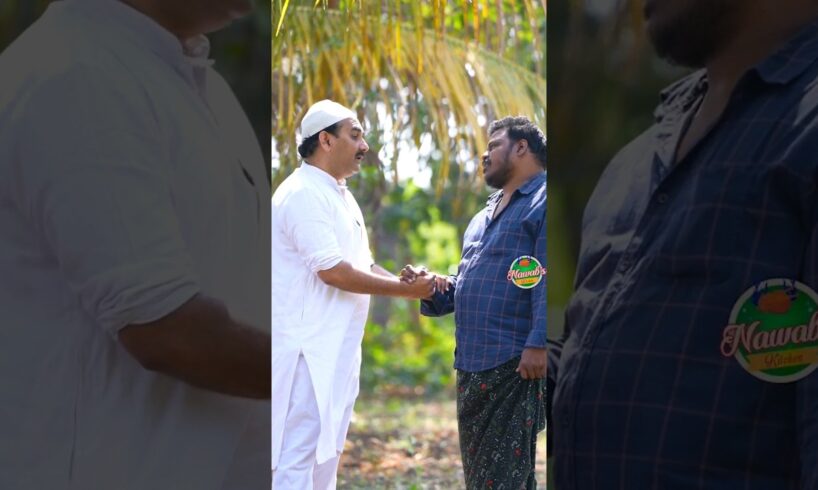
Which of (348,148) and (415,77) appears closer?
(348,148)

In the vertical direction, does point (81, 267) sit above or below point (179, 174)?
below

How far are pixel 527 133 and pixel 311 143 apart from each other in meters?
0.61

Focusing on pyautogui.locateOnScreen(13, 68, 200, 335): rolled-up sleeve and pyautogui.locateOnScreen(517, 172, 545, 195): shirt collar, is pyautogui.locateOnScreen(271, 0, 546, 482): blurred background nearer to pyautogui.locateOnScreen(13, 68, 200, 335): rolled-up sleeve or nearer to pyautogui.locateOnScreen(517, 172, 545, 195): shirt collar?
pyautogui.locateOnScreen(517, 172, 545, 195): shirt collar

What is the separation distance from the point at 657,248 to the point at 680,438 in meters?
0.42

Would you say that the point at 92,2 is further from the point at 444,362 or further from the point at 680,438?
the point at 444,362

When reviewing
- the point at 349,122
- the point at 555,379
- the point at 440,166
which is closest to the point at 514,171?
the point at 440,166

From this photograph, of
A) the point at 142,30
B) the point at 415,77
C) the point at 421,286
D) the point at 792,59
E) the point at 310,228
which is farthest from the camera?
the point at 415,77

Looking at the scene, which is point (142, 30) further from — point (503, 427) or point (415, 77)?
point (503, 427)

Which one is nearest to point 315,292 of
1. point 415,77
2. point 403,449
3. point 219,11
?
point 415,77

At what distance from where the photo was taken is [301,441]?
9.98 ft

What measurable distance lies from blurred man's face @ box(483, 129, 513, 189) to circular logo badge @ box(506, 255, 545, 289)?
0.75 feet

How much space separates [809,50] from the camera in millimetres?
2363

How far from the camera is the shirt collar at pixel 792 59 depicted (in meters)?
2.35

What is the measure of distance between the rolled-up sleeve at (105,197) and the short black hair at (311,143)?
2.07ft
